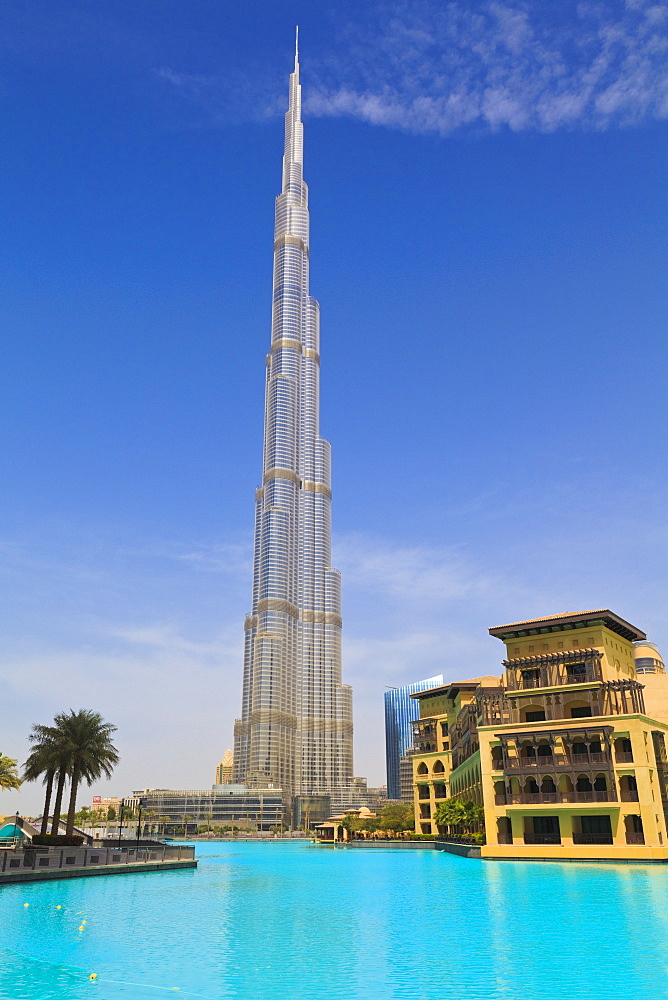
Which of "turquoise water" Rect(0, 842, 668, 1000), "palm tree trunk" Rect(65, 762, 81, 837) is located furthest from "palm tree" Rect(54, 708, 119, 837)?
"turquoise water" Rect(0, 842, 668, 1000)

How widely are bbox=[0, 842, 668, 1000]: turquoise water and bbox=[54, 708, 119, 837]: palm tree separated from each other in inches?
699

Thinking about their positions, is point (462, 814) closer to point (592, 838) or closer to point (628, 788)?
point (592, 838)

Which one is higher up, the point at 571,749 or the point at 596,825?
the point at 571,749

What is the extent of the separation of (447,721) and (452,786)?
916 cm

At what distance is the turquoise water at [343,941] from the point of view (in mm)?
15898

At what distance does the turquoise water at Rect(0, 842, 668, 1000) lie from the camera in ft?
52.2

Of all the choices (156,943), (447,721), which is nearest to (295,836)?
(447,721)

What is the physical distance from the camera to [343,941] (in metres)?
21.5

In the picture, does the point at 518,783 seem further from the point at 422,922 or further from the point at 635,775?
the point at 422,922

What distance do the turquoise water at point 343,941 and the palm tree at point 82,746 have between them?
17767 mm

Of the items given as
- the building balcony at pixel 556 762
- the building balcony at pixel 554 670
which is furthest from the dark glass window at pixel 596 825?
the building balcony at pixel 554 670

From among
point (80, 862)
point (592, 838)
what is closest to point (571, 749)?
point (592, 838)

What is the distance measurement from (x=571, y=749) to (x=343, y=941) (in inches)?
1511

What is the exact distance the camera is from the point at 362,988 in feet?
52.3
